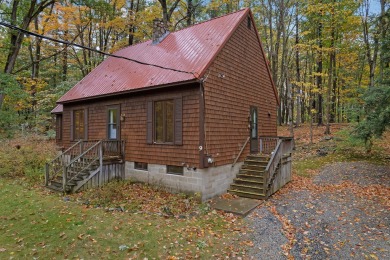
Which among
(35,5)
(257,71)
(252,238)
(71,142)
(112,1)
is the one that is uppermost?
(112,1)

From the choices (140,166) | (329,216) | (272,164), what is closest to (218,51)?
(272,164)

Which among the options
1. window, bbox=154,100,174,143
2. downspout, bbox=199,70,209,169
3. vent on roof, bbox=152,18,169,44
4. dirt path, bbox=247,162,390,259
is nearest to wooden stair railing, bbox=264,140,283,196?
dirt path, bbox=247,162,390,259

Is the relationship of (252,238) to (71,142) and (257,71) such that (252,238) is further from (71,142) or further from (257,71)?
(71,142)

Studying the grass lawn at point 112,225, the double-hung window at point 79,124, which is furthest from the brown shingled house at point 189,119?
the grass lawn at point 112,225

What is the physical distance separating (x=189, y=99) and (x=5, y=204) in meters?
6.99

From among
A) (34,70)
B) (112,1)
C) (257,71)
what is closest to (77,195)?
(257,71)

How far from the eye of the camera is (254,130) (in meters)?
11.9

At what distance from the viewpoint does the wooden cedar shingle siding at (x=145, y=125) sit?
8.81 m

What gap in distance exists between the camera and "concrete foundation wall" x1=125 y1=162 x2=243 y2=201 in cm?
871

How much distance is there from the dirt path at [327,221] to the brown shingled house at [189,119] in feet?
4.04

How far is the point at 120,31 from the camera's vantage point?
2334cm

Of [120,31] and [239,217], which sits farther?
[120,31]

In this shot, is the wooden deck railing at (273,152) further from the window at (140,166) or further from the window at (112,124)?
the window at (112,124)

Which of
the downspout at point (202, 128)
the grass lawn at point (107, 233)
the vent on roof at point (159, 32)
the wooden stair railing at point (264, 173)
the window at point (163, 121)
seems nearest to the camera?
the grass lawn at point (107, 233)
